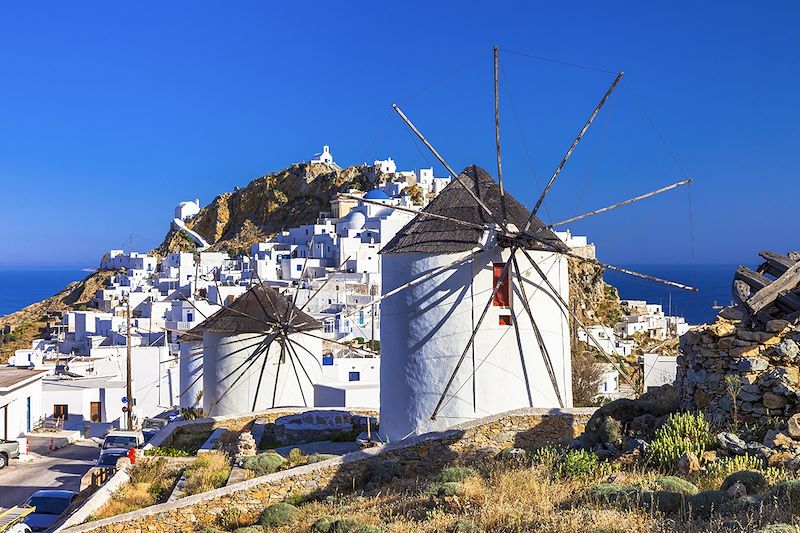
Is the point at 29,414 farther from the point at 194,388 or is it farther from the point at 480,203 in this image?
the point at 480,203

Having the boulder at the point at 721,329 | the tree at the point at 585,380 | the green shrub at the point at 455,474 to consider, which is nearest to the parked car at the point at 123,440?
the green shrub at the point at 455,474

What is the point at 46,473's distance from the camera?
60.6ft

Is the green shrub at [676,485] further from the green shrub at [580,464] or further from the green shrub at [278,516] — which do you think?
the green shrub at [278,516]

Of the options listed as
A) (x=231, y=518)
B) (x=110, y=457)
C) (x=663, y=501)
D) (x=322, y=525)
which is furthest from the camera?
(x=110, y=457)

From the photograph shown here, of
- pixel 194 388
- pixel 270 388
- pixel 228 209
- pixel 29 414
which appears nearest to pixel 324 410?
pixel 270 388

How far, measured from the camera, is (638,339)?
5216 centimetres

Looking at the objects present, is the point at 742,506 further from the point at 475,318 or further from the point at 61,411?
the point at 61,411

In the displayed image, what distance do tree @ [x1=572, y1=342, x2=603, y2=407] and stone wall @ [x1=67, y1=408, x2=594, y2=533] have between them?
1138 centimetres

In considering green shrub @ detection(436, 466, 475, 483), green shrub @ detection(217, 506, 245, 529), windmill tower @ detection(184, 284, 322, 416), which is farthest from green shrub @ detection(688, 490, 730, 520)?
windmill tower @ detection(184, 284, 322, 416)

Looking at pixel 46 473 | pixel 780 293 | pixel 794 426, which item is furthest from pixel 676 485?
pixel 46 473

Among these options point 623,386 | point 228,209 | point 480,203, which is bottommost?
point 623,386

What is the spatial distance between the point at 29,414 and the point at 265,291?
9821 millimetres

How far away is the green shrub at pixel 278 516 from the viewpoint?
9.58 metres

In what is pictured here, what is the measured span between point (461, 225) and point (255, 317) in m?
7.97
